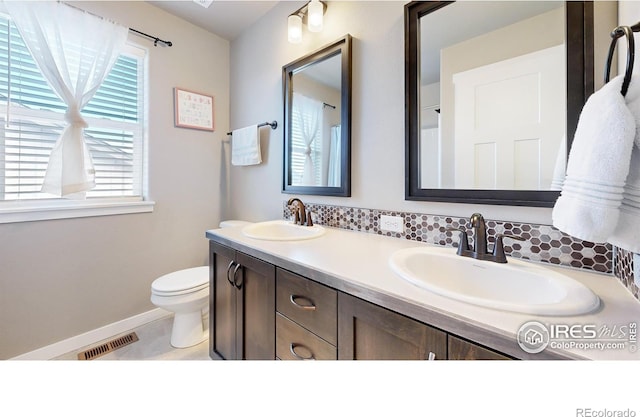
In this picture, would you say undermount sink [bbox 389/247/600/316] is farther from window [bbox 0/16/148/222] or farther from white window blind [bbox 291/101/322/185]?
window [bbox 0/16/148/222]

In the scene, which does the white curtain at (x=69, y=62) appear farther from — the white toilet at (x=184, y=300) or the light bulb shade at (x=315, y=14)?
the light bulb shade at (x=315, y=14)

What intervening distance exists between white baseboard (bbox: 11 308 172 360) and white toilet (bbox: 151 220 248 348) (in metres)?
0.43

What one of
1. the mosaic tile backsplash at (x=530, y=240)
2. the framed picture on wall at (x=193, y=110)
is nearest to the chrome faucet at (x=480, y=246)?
the mosaic tile backsplash at (x=530, y=240)

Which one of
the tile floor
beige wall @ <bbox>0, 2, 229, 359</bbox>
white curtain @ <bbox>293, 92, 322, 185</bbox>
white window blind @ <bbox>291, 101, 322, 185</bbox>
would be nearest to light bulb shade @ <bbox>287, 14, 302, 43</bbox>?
white curtain @ <bbox>293, 92, 322, 185</bbox>

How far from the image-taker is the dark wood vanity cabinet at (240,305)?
1.05m

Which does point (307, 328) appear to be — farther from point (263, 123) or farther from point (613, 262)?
point (263, 123)

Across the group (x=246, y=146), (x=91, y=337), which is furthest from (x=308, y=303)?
(x=91, y=337)

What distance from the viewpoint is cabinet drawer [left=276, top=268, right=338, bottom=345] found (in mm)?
795

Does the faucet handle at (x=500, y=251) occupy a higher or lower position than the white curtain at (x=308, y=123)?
lower

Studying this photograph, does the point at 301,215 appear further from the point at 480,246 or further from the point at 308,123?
the point at 480,246

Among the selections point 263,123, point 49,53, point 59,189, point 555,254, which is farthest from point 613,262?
point 49,53

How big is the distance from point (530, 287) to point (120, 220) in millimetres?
2347

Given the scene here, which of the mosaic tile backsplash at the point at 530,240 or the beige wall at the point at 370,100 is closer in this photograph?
the mosaic tile backsplash at the point at 530,240

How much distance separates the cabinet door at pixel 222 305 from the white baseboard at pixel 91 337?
2.82 feet
